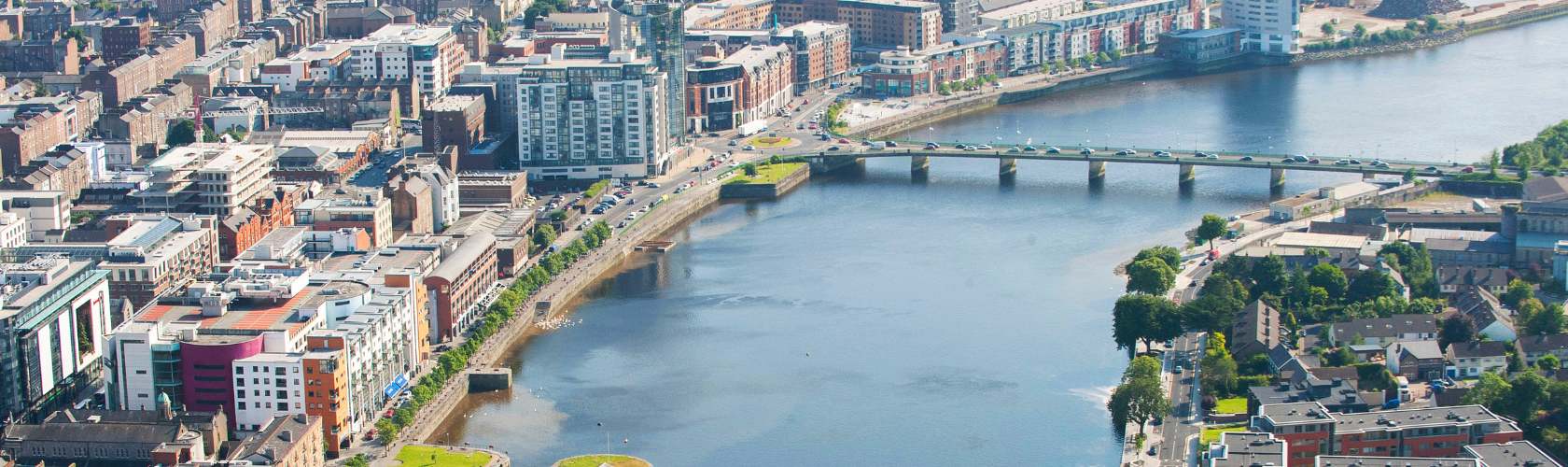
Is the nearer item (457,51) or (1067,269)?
(1067,269)

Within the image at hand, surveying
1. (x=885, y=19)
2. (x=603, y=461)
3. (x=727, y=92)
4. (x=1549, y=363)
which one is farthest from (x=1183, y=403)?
(x=885, y=19)

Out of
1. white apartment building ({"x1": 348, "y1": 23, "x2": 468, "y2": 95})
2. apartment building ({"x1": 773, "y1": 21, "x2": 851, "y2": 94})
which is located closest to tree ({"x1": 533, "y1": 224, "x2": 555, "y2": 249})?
white apartment building ({"x1": 348, "y1": 23, "x2": 468, "y2": 95})

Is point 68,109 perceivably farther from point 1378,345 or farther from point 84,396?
point 1378,345

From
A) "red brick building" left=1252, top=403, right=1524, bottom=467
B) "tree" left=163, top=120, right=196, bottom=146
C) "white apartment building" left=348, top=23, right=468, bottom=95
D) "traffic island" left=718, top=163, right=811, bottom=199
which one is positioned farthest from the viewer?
"white apartment building" left=348, top=23, right=468, bottom=95

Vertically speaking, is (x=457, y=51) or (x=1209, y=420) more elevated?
(x=457, y=51)

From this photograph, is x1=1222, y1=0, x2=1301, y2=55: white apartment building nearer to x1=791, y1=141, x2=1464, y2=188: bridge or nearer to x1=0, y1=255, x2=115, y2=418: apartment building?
x1=791, y1=141, x2=1464, y2=188: bridge

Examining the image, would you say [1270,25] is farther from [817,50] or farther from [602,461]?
[602,461]

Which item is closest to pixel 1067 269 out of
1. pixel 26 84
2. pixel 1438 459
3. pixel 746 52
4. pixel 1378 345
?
pixel 1378 345
